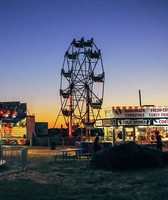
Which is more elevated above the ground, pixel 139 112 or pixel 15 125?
pixel 139 112

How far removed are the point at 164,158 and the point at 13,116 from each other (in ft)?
126

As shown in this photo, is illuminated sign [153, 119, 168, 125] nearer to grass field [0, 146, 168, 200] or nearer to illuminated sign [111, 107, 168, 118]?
illuminated sign [111, 107, 168, 118]

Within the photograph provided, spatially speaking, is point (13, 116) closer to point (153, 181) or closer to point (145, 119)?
point (145, 119)

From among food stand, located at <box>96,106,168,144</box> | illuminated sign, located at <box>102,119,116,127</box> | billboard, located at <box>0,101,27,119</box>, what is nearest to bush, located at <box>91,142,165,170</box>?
food stand, located at <box>96,106,168,144</box>

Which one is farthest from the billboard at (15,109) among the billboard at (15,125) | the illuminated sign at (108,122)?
the illuminated sign at (108,122)

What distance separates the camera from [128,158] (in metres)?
18.1

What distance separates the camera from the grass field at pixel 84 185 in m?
11.4

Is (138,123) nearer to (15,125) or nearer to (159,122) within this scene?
(159,122)

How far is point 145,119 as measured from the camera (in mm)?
32250

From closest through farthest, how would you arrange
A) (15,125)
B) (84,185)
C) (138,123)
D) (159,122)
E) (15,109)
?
1. (84,185)
2. (138,123)
3. (159,122)
4. (15,125)
5. (15,109)

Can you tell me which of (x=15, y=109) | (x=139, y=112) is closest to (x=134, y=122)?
(x=139, y=112)

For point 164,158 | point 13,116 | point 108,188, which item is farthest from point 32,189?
point 13,116

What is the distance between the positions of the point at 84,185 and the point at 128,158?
5.01 meters

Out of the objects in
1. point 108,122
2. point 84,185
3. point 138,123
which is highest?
point 108,122
